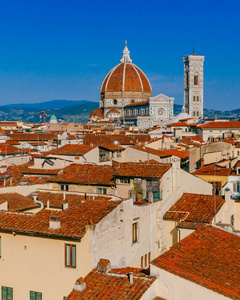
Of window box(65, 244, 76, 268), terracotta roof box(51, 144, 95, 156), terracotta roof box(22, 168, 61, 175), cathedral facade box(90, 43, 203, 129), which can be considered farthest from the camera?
cathedral facade box(90, 43, 203, 129)

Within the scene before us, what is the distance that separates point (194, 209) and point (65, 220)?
4.76 m

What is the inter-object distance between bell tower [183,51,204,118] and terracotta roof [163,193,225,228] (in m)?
139

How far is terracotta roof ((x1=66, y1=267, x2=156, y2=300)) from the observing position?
7574 millimetres

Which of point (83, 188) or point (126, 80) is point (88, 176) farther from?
point (126, 80)

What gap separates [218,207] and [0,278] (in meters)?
6.37

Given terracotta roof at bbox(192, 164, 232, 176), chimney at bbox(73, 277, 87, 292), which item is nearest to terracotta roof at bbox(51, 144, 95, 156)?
terracotta roof at bbox(192, 164, 232, 176)

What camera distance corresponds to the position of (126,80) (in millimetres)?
162750

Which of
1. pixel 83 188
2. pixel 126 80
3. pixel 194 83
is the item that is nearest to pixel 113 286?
pixel 83 188

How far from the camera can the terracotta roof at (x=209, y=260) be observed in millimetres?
7762

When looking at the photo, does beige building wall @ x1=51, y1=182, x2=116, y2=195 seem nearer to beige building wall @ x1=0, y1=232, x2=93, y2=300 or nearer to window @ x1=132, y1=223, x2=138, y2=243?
window @ x1=132, y1=223, x2=138, y2=243

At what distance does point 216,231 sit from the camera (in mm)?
10609

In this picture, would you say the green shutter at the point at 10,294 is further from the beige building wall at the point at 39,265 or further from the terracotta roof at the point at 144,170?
the terracotta roof at the point at 144,170

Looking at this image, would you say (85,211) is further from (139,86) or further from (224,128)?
(139,86)

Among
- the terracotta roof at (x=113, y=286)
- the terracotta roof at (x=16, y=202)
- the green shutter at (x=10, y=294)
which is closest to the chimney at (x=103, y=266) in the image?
the terracotta roof at (x=113, y=286)
